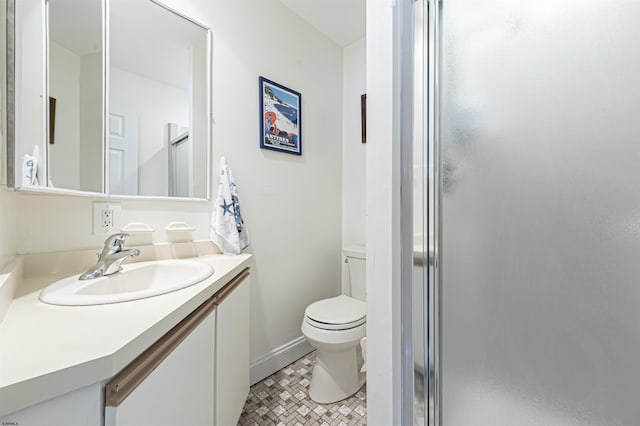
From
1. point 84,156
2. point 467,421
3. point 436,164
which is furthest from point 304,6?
point 467,421

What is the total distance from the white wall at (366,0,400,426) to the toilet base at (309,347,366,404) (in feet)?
2.40

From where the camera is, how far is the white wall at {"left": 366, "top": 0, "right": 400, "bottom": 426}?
2.08 ft

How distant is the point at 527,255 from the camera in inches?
19.4

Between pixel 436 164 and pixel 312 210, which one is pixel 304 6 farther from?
pixel 436 164

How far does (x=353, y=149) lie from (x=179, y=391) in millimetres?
1844

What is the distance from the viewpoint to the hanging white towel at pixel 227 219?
1.31 metres

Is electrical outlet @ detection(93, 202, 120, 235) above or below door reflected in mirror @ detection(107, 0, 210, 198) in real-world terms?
below

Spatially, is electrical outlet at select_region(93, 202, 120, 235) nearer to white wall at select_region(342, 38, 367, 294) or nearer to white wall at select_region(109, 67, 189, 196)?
white wall at select_region(109, 67, 189, 196)

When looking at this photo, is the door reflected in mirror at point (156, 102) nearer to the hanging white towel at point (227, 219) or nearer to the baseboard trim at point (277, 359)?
the hanging white towel at point (227, 219)

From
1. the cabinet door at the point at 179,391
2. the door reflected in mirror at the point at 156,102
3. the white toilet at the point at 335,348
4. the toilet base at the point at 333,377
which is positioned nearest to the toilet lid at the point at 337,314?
the white toilet at the point at 335,348

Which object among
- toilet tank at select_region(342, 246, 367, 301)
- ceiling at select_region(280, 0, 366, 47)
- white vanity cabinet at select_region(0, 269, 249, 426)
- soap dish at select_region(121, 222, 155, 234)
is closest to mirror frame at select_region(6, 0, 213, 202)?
soap dish at select_region(121, 222, 155, 234)

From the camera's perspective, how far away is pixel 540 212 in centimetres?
48

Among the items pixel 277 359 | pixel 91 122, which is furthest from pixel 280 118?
pixel 277 359

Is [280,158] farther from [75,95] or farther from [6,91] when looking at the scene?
[6,91]
